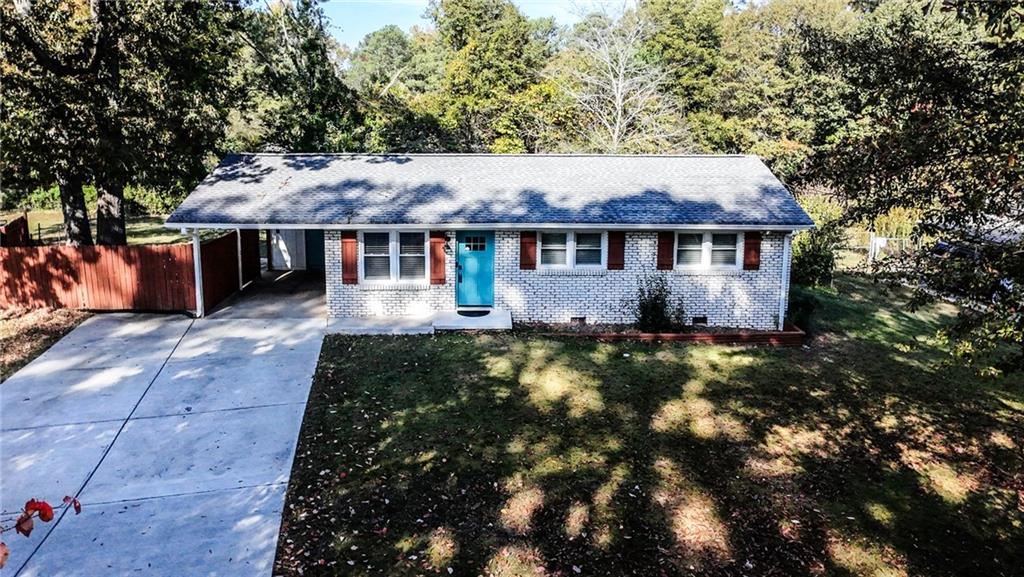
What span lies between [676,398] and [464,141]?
25183 mm

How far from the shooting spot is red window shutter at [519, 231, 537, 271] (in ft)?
50.0

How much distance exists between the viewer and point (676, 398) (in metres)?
11.3

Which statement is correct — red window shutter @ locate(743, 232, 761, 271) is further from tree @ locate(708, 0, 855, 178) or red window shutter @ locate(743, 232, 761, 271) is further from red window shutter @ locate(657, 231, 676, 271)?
tree @ locate(708, 0, 855, 178)

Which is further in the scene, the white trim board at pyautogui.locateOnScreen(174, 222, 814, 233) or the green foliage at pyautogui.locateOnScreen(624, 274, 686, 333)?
the green foliage at pyautogui.locateOnScreen(624, 274, 686, 333)

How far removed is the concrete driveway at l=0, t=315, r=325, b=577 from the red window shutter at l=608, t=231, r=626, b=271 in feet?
21.6

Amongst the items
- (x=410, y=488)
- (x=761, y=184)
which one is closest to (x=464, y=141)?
(x=761, y=184)

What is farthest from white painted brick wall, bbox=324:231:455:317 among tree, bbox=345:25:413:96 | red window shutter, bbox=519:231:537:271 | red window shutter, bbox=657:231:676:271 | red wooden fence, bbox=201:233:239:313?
tree, bbox=345:25:413:96

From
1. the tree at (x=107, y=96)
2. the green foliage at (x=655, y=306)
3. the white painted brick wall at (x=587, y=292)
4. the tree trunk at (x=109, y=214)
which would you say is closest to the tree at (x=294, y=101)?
the tree at (x=107, y=96)

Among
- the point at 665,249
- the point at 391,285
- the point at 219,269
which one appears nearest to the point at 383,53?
the point at 219,269

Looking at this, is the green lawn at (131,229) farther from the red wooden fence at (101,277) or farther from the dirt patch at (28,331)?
the dirt patch at (28,331)

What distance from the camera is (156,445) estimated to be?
30.2 ft

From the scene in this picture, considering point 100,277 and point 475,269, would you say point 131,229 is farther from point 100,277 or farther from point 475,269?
point 475,269

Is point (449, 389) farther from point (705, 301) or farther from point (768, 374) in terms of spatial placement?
point (705, 301)

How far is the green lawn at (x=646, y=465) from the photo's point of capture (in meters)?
7.02
